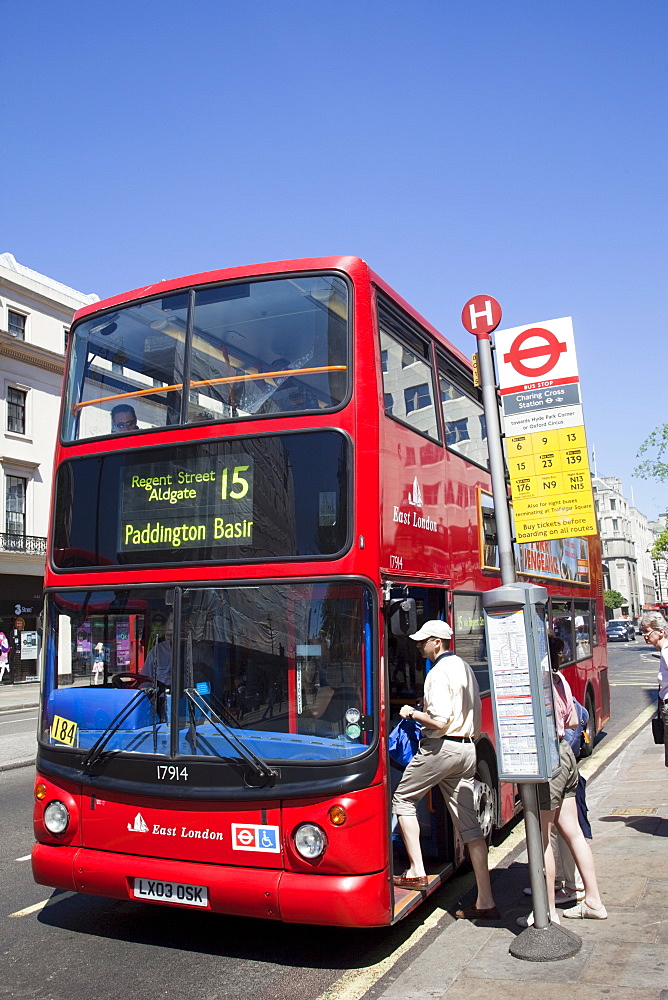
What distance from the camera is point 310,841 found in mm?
5090

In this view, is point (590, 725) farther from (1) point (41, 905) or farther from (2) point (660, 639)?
(1) point (41, 905)

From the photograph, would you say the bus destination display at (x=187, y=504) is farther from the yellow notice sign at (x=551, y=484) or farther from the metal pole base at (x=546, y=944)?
the metal pole base at (x=546, y=944)

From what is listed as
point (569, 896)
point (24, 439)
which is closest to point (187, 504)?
point (569, 896)

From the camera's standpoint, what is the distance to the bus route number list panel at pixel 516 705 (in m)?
5.26

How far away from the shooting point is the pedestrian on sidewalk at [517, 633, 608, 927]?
18.3ft

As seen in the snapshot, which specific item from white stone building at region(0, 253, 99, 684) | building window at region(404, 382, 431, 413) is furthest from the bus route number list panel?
white stone building at region(0, 253, 99, 684)

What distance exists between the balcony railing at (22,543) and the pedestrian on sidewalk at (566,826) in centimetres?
3136

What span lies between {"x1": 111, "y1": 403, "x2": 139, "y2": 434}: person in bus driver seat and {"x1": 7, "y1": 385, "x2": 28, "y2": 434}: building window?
103 ft

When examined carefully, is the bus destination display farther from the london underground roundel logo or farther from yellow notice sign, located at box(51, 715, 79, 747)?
the london underground roundel logo

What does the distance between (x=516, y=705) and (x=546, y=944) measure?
1.29m

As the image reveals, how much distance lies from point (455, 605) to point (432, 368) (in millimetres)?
1943

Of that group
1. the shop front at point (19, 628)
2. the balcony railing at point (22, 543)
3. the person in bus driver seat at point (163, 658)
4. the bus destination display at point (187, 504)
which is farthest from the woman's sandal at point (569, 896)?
the balcony railing at point (22, 543)

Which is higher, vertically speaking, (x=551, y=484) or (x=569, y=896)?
(x=551, y=484)

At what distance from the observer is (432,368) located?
7434 millimetres
